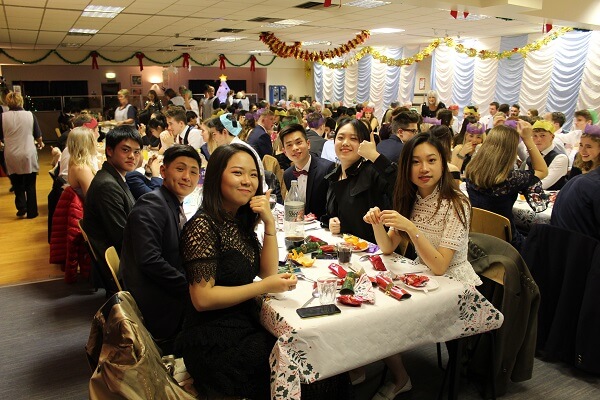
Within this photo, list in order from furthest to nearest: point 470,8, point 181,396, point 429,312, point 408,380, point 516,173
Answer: point 470,8
point 516,173
point 408,380
point 429,312
point 181,396

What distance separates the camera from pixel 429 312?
1.94 metres

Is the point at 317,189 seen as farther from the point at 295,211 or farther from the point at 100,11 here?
the point at 100,11

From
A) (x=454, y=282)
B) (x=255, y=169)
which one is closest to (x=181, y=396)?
(x=255, y=169)

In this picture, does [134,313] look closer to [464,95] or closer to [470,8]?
[470,8]

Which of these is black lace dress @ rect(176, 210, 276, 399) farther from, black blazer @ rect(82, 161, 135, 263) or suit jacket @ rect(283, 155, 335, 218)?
suit jacket @ rect(283, 155, 335, 218)

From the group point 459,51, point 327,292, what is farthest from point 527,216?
point 459,51

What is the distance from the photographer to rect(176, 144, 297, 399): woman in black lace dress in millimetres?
1785

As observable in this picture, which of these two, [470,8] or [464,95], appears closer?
[470,8]

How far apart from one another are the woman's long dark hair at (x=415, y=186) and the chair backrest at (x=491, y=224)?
87 centimetres

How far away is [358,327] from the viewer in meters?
1.78

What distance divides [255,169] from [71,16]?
833 cm

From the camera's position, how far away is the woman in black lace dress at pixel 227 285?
179 centimetres

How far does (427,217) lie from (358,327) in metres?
0.85

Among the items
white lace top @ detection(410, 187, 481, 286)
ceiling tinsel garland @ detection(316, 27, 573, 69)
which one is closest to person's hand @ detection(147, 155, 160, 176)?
white lace top @ detection(410, 187, 481, 286)
